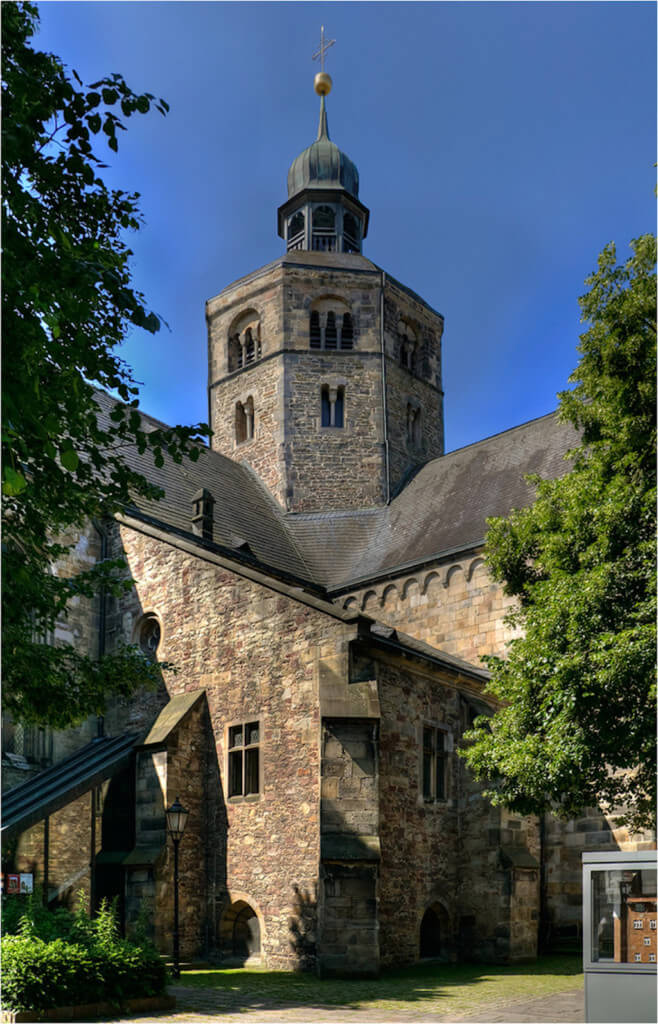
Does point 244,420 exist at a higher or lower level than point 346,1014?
higher

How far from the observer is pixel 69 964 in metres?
Answer: 10.9

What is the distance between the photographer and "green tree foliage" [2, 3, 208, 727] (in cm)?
826

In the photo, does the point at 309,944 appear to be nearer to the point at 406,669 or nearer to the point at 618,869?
Result: the point at 406,669

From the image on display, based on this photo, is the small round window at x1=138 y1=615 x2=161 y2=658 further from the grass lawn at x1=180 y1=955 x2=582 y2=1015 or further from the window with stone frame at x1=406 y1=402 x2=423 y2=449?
the window with stone frame at x1=406 y1=402 x2=423 y2=449

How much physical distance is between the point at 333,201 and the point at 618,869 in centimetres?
3317

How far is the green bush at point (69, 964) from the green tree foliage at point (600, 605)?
532 cm

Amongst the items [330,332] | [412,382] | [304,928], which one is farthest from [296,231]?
[304,928]

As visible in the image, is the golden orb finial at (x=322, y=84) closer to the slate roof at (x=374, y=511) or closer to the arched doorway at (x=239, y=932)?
the slate roof at (x=374, y=511)

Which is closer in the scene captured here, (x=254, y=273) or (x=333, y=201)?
(x=254, y=273)

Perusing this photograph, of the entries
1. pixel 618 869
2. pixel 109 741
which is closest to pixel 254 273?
pixel 109 741

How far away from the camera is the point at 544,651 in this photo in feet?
43.7

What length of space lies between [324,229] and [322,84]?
28.0 feet

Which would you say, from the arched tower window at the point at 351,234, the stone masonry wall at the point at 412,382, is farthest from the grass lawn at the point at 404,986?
the arched tower window at the point at 351,234

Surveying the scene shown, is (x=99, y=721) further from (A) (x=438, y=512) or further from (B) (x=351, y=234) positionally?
(B) (x=351, y=234)
